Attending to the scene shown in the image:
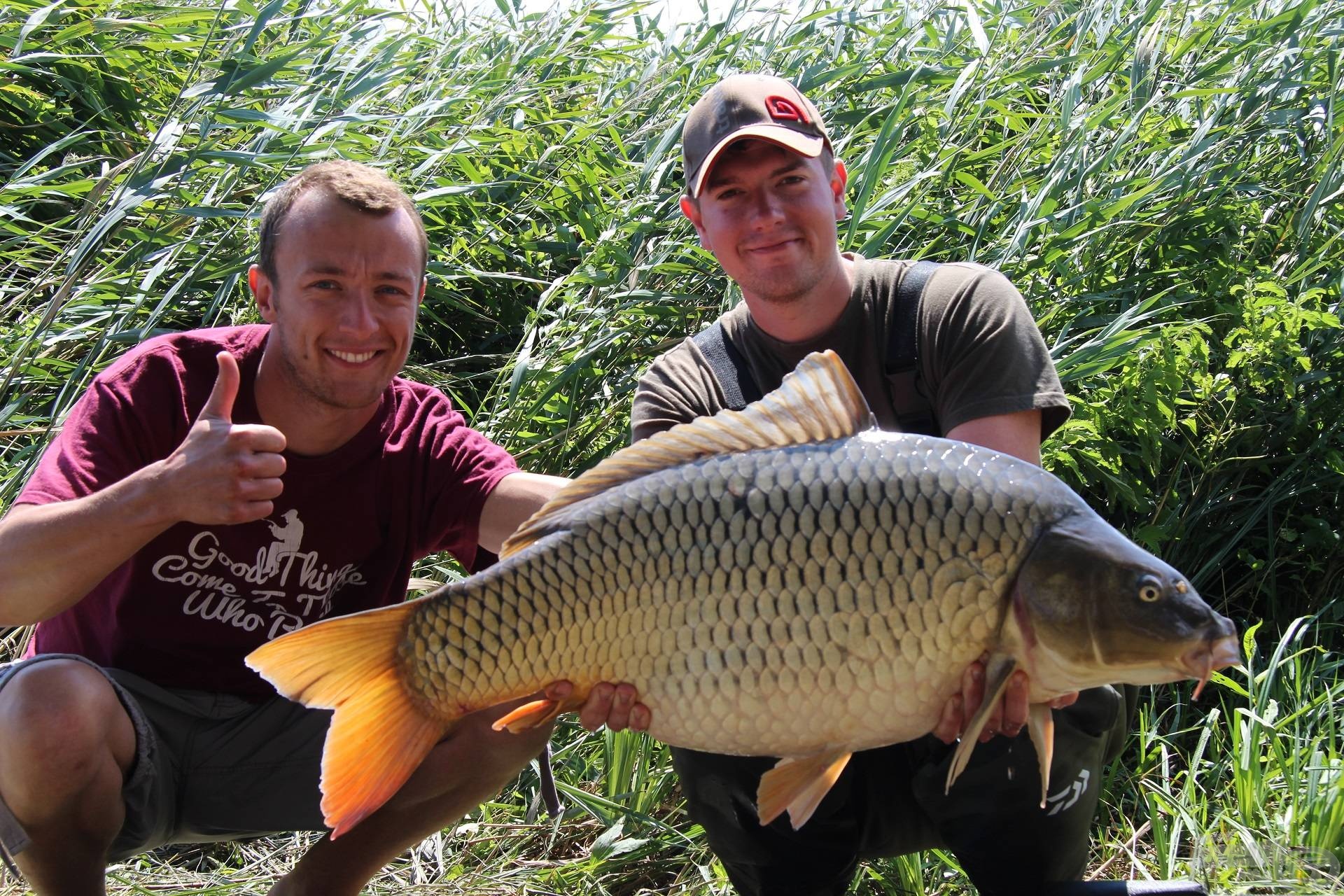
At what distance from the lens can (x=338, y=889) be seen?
71.2 inches

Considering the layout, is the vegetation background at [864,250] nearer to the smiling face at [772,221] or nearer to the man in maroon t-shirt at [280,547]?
the man in maroon t-shirt at [280,547]

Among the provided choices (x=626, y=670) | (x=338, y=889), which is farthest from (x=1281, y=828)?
(x=338, y=889)

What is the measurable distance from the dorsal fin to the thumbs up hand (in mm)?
308

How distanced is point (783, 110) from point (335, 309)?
77 cm

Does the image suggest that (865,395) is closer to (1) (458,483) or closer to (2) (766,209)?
(2) (766,209)

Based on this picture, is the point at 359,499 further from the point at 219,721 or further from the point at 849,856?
the point at 849,856

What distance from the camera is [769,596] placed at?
1.44 metres

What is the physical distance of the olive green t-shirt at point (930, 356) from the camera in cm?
182

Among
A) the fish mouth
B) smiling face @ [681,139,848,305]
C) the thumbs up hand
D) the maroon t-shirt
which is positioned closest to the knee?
the maroon t-shirt

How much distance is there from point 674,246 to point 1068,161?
32.3 inches

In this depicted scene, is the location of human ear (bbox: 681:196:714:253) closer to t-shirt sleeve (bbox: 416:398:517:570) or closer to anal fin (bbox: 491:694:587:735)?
t-shirt sleeve (bbox: 416:398:517:570)

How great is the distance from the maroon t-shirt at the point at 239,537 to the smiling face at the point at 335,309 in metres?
0.07

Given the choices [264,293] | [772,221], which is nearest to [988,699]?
[772,221]

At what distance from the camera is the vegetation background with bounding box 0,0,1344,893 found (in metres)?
2.21
